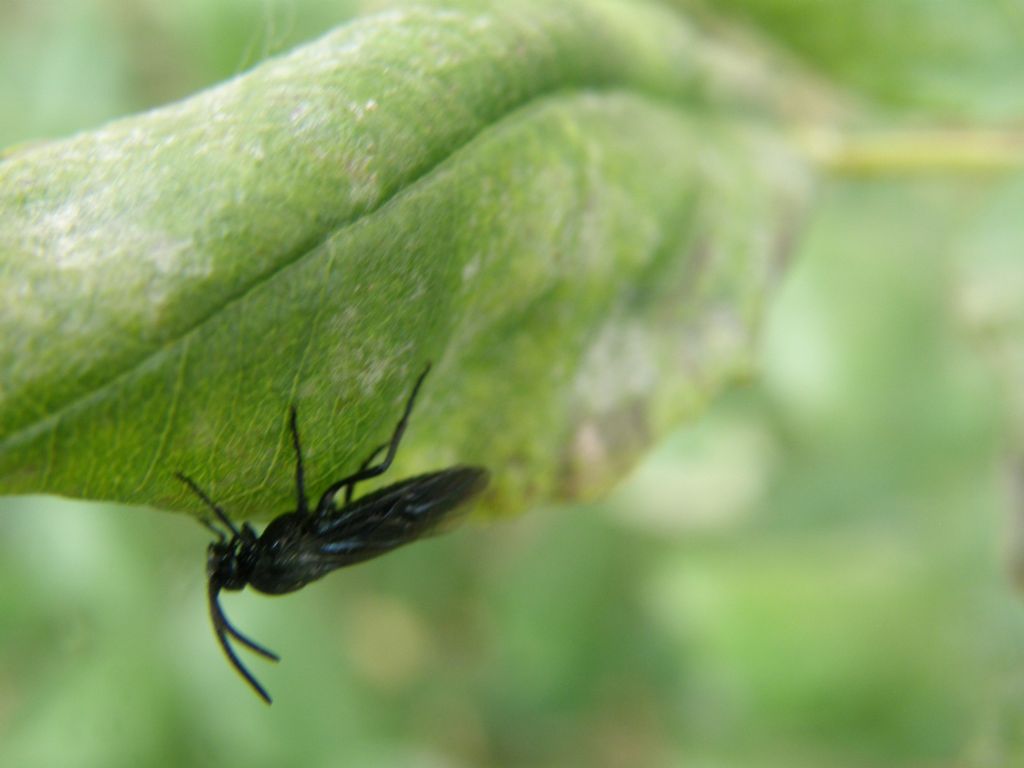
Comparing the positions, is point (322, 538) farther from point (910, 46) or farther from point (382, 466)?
point (910, 46)

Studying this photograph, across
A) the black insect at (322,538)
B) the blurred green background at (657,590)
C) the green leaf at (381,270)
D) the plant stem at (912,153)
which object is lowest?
the blurred green background at (657,590)

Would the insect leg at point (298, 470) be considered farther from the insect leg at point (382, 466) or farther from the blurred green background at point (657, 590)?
the blurred green background at point (657, 590)

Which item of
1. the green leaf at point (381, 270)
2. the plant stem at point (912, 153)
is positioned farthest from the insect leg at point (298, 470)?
Result: the plant stem at point (912, 153)

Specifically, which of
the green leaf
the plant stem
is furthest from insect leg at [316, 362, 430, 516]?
the plant stem

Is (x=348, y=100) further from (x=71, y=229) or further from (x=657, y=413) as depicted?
(x=657, y=413)

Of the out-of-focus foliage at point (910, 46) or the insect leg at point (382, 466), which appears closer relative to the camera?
the insect leg at point (382, 466)

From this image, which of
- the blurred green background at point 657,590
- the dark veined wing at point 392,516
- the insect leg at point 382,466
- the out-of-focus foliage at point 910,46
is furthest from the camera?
the blurred green background at point 657,590

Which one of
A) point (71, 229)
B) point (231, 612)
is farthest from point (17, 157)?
point (231, 612)

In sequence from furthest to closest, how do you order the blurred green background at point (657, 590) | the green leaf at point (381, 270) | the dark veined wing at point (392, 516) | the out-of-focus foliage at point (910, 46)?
the blurred green background at point (657, 590)
the out-of-focus foliage at point (910, 46)
the dark veined wing at point (392, 516)
the green leaf at point (381, 270)
